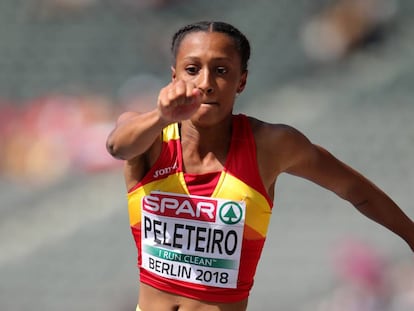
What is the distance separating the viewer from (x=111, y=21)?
3.98 metres

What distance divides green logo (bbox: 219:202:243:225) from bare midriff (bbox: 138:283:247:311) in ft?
0.71

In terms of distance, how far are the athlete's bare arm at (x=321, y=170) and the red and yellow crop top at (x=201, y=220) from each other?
0.05 meters

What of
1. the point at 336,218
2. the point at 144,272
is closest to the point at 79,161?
the point at 336,218

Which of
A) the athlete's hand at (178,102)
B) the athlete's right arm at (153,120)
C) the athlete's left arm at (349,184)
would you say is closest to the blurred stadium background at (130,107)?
the athlete's left arm at (349,184)

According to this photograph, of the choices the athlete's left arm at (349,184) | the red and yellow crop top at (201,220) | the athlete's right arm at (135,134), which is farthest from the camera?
the athlete's left arm at (349,184)

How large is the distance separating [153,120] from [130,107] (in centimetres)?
222

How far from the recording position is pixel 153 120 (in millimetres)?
1724

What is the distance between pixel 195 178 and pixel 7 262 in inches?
85.8

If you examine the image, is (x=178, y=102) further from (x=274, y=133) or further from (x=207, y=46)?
(x=274, y=133)

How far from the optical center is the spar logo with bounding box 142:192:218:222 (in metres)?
1.94

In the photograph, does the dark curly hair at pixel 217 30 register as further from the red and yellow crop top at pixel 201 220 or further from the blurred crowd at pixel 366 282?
the blurred crowd at pixel 366 282

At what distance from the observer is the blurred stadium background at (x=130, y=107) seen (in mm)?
3846

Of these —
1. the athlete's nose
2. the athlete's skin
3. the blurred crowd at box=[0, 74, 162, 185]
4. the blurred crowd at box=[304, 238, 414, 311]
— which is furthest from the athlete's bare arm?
the blurred crowd at box=[0, 74, 162, 185]

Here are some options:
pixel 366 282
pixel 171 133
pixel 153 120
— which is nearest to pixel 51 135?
pixel 366 282
